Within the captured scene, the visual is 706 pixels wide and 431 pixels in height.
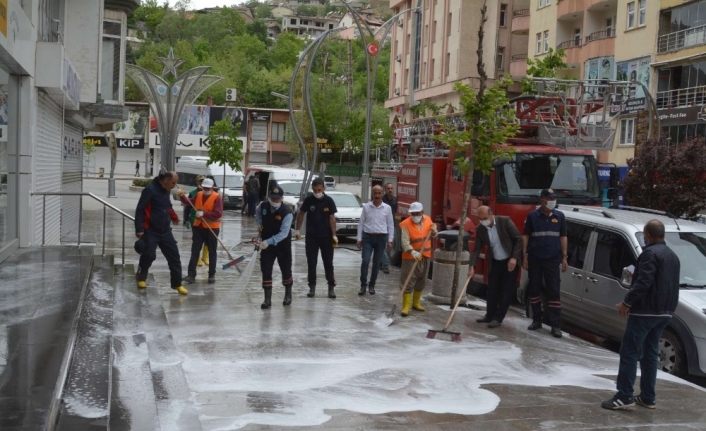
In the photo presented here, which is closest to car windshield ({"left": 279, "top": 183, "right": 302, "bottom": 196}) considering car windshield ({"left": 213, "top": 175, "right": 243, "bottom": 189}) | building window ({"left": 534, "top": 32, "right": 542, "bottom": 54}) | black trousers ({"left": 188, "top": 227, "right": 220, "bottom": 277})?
car windshield ({"left": 213, "top": 175, "right": 243, "bottom": 189})

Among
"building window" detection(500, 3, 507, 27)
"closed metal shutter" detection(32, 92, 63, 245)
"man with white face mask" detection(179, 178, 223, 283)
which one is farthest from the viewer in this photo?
"building window" detection(500, 3, 507, 27)

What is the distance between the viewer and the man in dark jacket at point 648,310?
7246mm

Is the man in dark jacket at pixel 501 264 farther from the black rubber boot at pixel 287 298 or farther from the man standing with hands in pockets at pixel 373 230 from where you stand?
the black rubber boot at pixel 287 298

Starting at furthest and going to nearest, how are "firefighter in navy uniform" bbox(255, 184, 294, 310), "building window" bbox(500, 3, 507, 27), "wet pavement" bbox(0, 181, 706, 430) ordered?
"building window" bbox(500, 3, 507, 27)
"firefighter in navy uniform" bbox(255, 184, 294, 310)
"wet pavement" bbox(0, 181, 706, 430)

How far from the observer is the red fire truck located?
45.6 feet

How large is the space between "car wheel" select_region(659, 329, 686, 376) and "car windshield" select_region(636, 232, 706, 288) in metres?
0.70

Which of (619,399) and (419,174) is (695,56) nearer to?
(419,174)

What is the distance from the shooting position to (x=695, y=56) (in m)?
33.3

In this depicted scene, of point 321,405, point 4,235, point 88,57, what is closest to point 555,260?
point 321,405

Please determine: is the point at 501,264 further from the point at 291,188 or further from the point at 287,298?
the point at 291,188

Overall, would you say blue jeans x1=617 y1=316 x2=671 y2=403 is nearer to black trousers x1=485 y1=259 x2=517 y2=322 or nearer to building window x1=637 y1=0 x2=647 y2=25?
black trousers x1=485 y1=259 x2=517 y2=322

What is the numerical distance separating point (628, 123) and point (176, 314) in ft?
103

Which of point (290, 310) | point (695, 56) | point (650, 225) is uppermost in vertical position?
point (695, 56)

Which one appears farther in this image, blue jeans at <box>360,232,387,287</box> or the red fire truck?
the red fire truck
